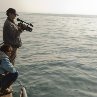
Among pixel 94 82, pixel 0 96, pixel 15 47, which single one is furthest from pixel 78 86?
pixel 0 96

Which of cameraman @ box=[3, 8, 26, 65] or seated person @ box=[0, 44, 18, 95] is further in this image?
cameraman @ box=[3, 8, 26, 65]

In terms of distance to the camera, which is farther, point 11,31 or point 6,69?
point 11,31

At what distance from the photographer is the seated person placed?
678cm

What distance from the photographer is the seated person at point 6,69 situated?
6.78 metres

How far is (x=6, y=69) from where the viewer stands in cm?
680

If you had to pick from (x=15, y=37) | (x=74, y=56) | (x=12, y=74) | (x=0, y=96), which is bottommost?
(x=74, y=56)

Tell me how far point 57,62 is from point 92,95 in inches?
283

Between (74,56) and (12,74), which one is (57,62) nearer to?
(74,56)

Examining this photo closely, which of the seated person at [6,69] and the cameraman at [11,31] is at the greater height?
the cameraman at [11,31]

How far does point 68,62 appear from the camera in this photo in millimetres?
19125

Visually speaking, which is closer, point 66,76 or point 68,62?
point 66,76

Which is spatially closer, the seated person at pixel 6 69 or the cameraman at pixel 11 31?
the seated person at pixel 6 69

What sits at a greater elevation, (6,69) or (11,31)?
(11,31)

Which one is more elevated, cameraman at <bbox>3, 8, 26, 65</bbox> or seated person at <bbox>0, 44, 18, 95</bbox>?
cameraman at <bbox>3, 8, 26, 65</bbox>
